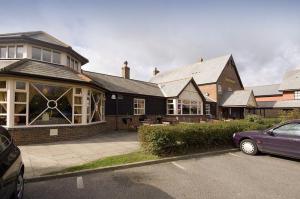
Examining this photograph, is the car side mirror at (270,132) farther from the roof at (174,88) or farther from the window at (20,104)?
the roof at (174,88)

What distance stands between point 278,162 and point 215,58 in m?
30.3

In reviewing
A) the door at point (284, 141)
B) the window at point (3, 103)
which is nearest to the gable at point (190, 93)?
the door at point (284, 141)

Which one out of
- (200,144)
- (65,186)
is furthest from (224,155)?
(65,186)

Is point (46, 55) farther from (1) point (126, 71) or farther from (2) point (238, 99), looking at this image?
(2) point (238, 99)

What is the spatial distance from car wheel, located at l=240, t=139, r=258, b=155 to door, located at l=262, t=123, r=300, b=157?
42 centimetres

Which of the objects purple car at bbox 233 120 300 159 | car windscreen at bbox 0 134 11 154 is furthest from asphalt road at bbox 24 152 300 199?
car windscreen at bbox 0 134 11 154

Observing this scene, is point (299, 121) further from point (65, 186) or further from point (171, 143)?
point (65, 186)

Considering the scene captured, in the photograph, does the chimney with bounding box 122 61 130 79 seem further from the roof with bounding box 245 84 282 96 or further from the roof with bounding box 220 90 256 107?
the roof with bounding box 245 84 282 96

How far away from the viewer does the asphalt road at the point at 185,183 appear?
5148mm

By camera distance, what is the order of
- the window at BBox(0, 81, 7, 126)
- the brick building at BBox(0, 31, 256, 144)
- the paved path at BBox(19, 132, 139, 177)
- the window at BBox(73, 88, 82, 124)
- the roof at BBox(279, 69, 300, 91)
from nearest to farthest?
1. the paved path at BBox(19, 132, 139, 177)
2. the window at BBox(0, 81, 7, 126)
3. the brick building at BBox(0, 31, 256, 144)
4. the window at BBox(73, 88, 82, 124)
5. the roof at BBox(279, 69, 300, 91)

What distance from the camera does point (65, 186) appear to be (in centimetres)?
567

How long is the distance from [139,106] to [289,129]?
1454cm

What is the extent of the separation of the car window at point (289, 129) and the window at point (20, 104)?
11919 mm

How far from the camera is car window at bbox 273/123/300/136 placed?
8.39 meters
